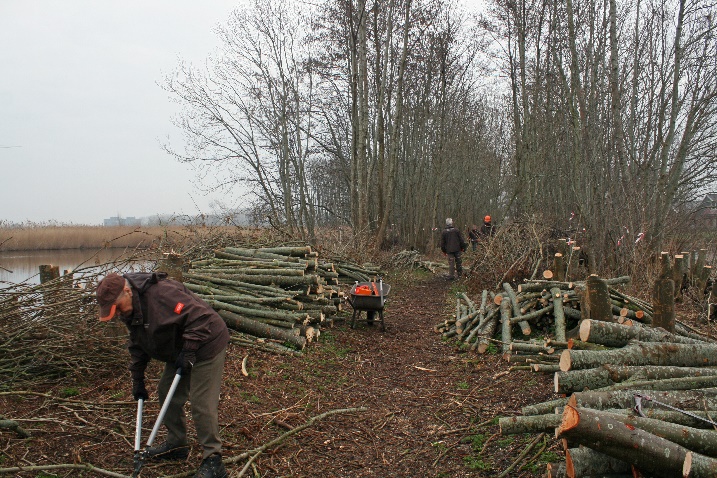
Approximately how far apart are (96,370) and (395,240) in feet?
66.6

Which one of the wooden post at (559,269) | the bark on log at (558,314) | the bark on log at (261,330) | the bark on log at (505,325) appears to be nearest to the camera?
the bark on log at (558,314)

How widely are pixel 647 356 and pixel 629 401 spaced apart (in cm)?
96

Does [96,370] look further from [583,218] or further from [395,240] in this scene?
[395,240]

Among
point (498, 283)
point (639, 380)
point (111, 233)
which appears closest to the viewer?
point (639, 380)

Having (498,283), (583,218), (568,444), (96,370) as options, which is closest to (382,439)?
(568,444)

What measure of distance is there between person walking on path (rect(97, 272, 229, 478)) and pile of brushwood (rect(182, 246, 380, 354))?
3350 millimetres

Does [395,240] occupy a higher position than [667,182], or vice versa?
[667,182]

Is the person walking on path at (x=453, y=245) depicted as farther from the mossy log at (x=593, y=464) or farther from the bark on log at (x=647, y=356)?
the mossy log at (x=593, y=464)

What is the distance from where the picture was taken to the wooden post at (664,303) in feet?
19.7

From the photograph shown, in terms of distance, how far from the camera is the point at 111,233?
24.9 meters

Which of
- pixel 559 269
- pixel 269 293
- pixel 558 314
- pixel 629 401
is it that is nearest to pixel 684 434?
pixel 629 401

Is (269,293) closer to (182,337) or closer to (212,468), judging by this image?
(182,337)

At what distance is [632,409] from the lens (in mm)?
3500

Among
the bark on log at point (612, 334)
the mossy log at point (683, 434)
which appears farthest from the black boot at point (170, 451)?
the bark on log at point (612, 334)
